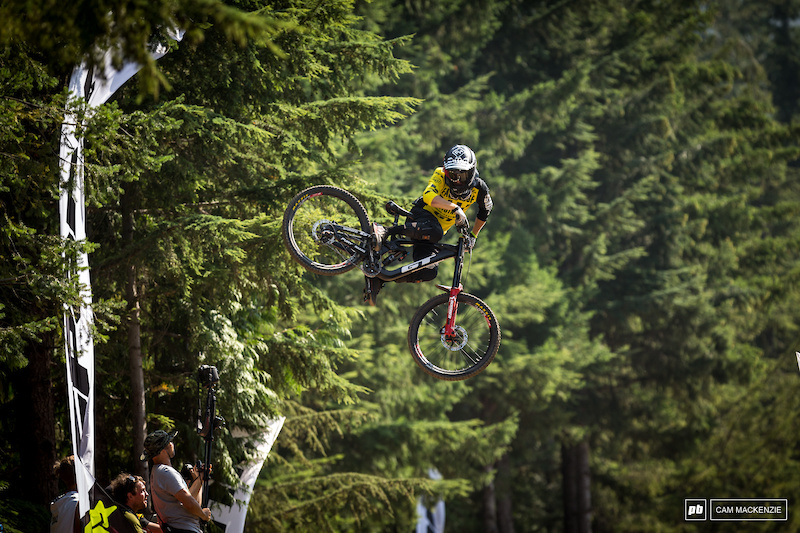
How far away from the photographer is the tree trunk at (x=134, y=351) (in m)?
8.56

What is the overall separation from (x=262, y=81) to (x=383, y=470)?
1056cm

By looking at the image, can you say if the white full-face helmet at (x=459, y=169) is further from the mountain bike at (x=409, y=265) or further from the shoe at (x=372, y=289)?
the shoe at (x=372, y=289)

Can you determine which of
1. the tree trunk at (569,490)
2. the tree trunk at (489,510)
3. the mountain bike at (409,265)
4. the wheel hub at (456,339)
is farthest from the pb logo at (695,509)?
the wheel hub at (456,339)

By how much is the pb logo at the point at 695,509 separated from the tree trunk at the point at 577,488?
3.72m

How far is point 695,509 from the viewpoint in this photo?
22672 millimetres

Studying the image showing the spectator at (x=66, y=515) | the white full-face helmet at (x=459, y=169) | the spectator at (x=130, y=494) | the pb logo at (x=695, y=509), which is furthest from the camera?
the pb logo at (x=695, y=509)

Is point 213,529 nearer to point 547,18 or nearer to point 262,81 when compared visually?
point 262,81

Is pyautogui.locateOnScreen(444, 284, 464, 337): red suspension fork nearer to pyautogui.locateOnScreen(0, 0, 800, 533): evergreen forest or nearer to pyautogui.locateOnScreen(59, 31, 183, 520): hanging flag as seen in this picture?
pyautogui.locateOnScreen(0, 0, 800, 533): evergreen forest

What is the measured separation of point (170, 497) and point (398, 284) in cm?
1117

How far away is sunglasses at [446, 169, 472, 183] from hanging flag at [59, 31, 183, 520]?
2.80 m

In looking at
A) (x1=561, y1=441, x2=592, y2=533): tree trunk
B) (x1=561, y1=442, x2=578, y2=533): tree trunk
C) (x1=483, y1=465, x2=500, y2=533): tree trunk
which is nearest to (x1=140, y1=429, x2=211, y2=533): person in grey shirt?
(x1=483, y1=465, x2=500, y2=533): tree trunk

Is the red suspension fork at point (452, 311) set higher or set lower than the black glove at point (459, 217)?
lower

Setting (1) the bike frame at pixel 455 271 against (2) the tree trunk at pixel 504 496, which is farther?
(2) the tree trunk at pixel 504 496

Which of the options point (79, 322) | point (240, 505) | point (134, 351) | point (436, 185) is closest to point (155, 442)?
point (79, 322)
